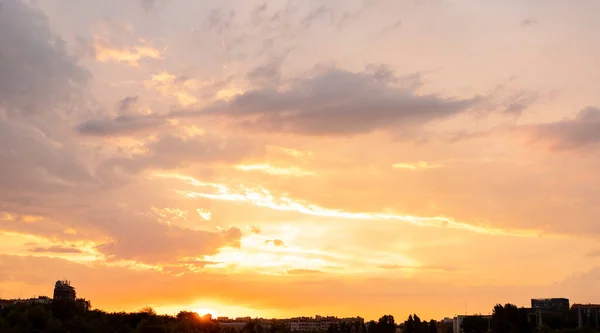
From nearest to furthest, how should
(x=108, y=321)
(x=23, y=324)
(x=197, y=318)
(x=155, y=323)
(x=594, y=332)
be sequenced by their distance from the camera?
(x=23, y=324), (x=594, y=332), (x=108, y=321), (x=155, y=323), (x=197, y=318)

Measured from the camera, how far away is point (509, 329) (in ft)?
490

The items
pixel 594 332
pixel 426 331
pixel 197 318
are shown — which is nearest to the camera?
pixel 594 332

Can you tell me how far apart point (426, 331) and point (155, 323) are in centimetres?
6615

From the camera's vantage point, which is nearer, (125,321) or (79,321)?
(79,321)

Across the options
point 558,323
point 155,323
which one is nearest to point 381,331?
point 558,323

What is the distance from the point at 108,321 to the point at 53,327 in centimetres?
3019

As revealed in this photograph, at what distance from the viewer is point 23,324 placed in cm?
12419

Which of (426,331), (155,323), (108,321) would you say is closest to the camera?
(108,321)

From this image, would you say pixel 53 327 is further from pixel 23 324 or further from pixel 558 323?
pixel 558 323

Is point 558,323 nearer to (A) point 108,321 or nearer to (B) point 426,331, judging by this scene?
(B) point 426,331

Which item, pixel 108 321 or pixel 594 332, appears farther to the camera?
pixel 108 321

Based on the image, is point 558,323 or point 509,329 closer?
point 509,329

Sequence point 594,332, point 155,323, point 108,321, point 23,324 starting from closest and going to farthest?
point 23,324 < point 594,332 < point 108,321 < point 155,323

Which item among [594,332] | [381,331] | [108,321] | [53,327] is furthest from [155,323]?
[594,332]
